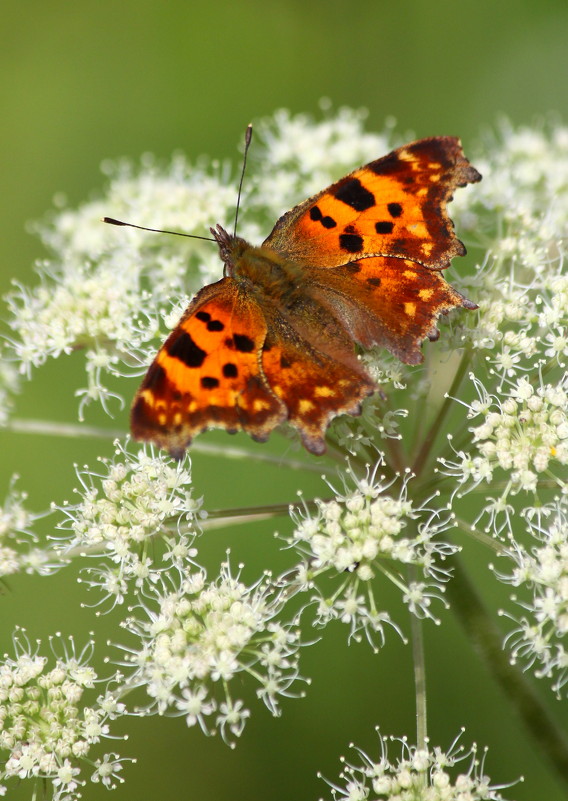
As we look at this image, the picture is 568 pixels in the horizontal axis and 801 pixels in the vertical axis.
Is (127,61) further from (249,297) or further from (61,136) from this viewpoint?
(249,297)

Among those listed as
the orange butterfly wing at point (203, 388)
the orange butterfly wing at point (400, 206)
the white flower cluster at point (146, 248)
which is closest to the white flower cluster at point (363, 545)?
the orange butterfly wing at point (203, 388)

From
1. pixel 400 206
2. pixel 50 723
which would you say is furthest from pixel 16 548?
pixel 400 206

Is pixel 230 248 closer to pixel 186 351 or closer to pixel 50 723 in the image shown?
pixel 186 351

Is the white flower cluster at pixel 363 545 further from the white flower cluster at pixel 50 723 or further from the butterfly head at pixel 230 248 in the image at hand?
the butterfly head at pixel 230 248

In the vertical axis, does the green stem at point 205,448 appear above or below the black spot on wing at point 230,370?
below

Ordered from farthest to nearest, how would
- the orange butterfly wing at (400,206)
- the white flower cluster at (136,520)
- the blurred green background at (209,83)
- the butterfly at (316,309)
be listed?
the blurred green background at (209,83), the orange butterfly wing at (400,206), the white flower cluster at (136,520), the butterfly at (316,309)

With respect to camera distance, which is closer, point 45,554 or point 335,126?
point 45,554

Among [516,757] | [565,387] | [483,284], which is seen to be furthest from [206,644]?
[516,757]
